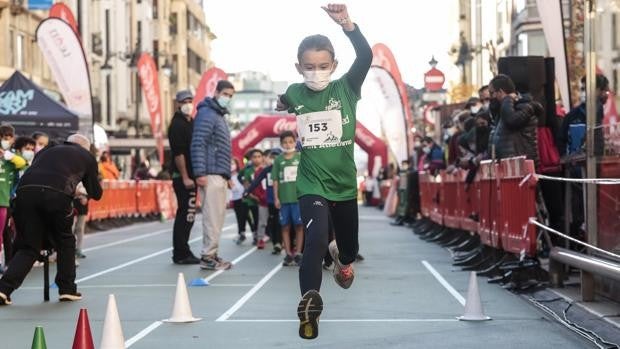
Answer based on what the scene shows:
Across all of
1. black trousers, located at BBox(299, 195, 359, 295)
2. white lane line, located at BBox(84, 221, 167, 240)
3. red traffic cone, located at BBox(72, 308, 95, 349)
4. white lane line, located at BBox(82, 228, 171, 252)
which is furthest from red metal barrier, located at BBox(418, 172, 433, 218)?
red traffic cone, located at BBox(72, 308, 95, 349)

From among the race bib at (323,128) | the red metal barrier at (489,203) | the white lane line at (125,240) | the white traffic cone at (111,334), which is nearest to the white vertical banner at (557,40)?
the red metal barrier at (489,203)

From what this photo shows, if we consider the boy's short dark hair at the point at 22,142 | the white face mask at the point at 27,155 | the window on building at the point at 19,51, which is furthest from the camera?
the window on building at the point at 19,51

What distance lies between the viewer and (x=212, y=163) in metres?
17.5

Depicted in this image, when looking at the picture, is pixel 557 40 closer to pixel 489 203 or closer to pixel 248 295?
pixel 489 203

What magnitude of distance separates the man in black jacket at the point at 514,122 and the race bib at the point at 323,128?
6626mm

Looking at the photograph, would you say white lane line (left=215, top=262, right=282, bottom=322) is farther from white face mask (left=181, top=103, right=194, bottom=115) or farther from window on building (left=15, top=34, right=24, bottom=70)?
window on building (left=15, top=34, right=24, bottom=70)

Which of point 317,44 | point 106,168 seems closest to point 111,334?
point 317,44

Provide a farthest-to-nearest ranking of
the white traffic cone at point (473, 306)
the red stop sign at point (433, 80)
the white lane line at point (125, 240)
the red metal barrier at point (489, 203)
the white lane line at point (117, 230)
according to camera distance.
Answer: the red stop sign at point (433, 80)
the white lane line at point (117, 230)
the white lane line at point (125, 240)
the red metal barrier at point (489, 203)
the white traffic cone at point (473, 306)

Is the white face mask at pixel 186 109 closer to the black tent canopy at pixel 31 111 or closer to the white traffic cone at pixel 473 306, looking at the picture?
the white traffic cone at pixel 473 306

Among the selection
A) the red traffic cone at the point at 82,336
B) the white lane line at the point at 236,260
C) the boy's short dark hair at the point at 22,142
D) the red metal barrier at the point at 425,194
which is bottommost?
the white lane line at the point at 236,260

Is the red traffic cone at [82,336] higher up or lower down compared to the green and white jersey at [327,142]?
lower down

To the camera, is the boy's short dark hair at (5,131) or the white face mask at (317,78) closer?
the white face mask at (317,78)

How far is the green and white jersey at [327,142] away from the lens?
841 cm

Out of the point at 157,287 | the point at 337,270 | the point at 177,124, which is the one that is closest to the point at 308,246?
the point at 337,270
